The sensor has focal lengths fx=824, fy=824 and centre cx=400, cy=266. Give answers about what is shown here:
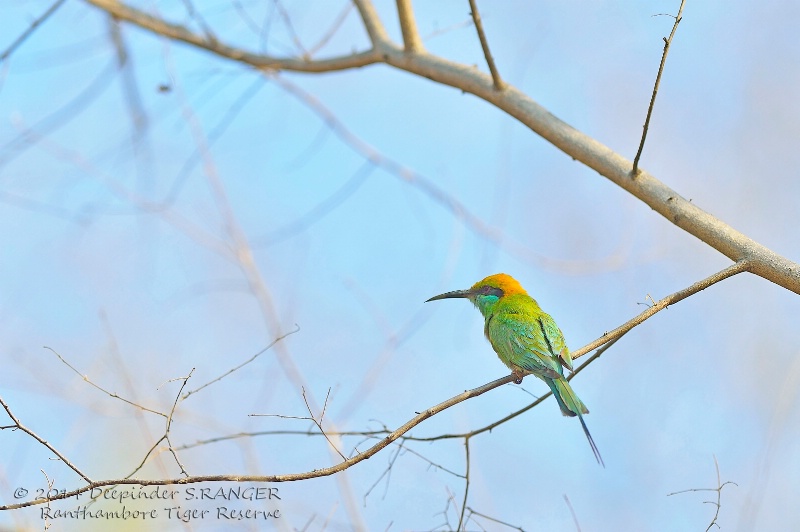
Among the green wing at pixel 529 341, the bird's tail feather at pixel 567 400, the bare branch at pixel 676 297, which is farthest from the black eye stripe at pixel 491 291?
the bare branch at pixel 676 297

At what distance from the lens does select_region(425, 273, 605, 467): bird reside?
314 cm

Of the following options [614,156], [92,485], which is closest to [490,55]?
[614,156]

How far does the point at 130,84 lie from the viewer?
4.72m

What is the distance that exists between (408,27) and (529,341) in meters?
1.44

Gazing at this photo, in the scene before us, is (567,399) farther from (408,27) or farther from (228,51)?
(228,51)

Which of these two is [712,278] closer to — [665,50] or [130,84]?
[665,50]

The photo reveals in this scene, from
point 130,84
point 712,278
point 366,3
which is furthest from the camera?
point 130,84

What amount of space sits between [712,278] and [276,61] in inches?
97.9

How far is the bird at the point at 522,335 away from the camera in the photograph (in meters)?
3.14

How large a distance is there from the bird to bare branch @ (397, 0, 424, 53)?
1280mm

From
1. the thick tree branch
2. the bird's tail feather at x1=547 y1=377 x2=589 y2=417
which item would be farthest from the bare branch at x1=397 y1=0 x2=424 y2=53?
the bird's tail feather at x1=547 y1=377 x2=589 y2=417

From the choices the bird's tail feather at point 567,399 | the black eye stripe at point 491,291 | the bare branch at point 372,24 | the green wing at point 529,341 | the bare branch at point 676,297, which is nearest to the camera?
the bare branch at point 676,297

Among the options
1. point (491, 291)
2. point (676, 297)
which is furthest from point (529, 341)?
point (676, 297)

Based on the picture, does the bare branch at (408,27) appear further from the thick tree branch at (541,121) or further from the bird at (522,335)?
the bird at (522,335)
